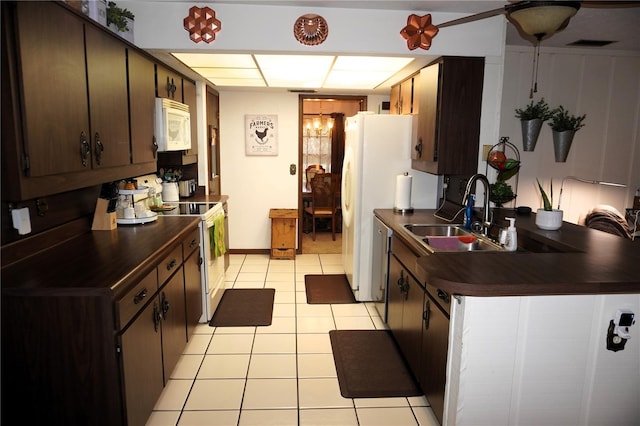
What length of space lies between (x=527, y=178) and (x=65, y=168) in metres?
3.94

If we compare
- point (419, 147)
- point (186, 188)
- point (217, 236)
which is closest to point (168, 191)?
point (186, 188)

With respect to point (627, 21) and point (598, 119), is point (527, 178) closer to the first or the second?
point (598, 119)

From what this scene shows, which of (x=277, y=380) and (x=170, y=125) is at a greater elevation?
(x=170, y=125)

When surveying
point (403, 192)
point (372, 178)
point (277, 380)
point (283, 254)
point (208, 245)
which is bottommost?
point (277, 380)

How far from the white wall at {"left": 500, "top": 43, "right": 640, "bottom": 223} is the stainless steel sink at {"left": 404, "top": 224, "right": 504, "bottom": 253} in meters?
1.58

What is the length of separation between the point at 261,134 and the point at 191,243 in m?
2.62

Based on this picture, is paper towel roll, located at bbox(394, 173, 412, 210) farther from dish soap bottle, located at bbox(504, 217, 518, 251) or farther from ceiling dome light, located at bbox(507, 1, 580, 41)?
ceiling dome light, located at bbox(507, 1, 580, 41)

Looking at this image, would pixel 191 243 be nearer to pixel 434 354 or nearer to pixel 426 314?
pixel 426 314

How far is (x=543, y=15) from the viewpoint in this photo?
165 cm

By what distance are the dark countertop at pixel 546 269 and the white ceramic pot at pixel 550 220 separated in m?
0.09

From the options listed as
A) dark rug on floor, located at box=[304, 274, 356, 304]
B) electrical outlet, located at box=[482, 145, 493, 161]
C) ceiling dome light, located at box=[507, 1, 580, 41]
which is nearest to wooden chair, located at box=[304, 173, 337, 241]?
dark rug on floor, located at box=[304, 274, 356, 304]

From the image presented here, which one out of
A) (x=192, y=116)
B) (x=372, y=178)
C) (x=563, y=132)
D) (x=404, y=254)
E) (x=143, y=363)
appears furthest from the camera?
(x=192, y=116)

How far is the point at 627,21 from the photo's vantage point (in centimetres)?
316

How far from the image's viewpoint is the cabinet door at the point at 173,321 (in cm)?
242
